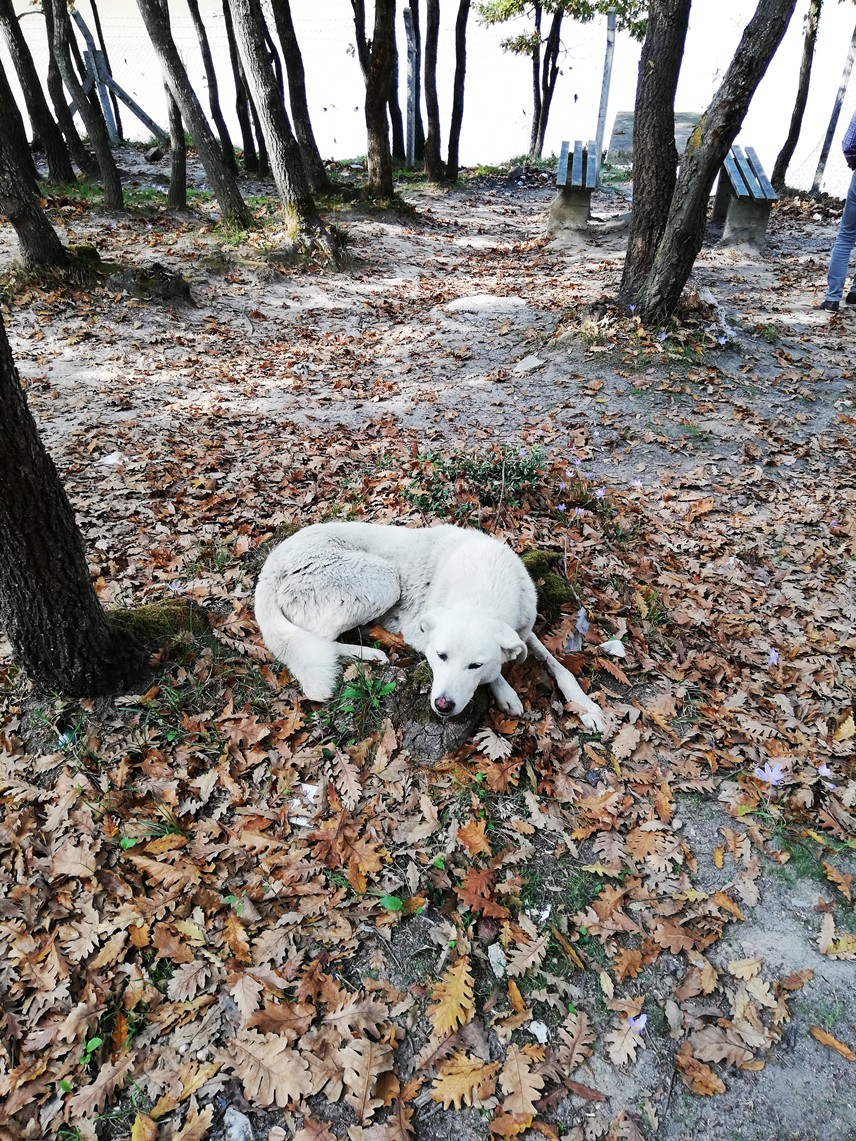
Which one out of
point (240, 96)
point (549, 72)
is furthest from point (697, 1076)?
point (549, 72)

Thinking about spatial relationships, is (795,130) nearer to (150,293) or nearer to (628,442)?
(628,442)

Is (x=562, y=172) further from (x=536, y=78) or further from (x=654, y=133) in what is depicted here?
(x=536, y=78)

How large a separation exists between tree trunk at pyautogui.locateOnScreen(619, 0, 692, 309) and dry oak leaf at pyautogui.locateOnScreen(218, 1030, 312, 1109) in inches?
361

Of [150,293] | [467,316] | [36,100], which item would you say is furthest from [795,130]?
[36,100]

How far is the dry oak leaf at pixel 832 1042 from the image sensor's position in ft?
8.37

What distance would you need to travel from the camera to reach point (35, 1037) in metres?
2.50

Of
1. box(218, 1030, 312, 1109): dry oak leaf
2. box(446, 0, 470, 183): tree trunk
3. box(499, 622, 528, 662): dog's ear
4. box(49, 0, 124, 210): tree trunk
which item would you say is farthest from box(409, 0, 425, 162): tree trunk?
box(218, 1030, 312, 1109): dry oak leaf

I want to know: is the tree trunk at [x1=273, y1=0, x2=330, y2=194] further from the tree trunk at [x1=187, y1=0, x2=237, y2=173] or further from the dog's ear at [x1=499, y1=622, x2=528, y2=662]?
the dog's ear at [x1=499, y1=622, x2=528, y2=662]

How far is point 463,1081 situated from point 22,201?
37.6 feet

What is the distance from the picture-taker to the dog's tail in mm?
3711

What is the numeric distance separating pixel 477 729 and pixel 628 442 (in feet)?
15.1

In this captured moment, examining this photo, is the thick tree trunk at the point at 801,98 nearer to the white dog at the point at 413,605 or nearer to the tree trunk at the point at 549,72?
the tree trunk at the point at 549,72

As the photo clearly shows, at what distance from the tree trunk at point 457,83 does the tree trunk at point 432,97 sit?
1.59 ft

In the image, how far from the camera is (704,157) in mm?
7531
